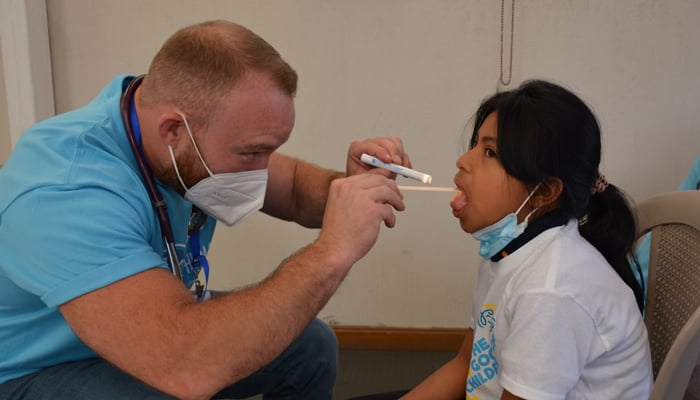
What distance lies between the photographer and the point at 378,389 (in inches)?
88.0

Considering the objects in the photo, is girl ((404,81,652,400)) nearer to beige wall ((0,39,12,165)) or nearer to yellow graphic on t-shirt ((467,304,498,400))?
yellow graphic on t-shirt ((467,304,498,400))

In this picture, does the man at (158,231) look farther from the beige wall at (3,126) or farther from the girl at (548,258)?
the beige wall at (3,126)

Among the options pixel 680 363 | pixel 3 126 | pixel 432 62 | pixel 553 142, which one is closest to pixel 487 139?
pixel 553 142

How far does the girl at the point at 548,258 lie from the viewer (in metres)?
0.97

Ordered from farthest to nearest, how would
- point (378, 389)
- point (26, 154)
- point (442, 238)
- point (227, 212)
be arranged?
point (442, 238) < point (378, 389) < point (227, 212) < point (26, 154)

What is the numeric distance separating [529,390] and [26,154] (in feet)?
3.49

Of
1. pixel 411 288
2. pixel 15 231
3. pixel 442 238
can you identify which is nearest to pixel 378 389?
pixel 411 288

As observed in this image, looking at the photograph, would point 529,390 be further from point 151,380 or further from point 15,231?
point 15,231

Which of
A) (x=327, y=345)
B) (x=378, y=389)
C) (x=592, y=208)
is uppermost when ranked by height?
(x=592, y=208)

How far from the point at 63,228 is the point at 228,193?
407 mm

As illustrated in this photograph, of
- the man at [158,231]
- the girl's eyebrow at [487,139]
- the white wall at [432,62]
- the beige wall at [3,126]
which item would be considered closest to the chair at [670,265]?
the girl's eyebrow at [487,139]

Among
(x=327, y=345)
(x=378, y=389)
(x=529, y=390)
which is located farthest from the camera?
(x=378, y=389)

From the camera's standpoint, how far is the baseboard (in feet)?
8.20

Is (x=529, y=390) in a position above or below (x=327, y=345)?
above
